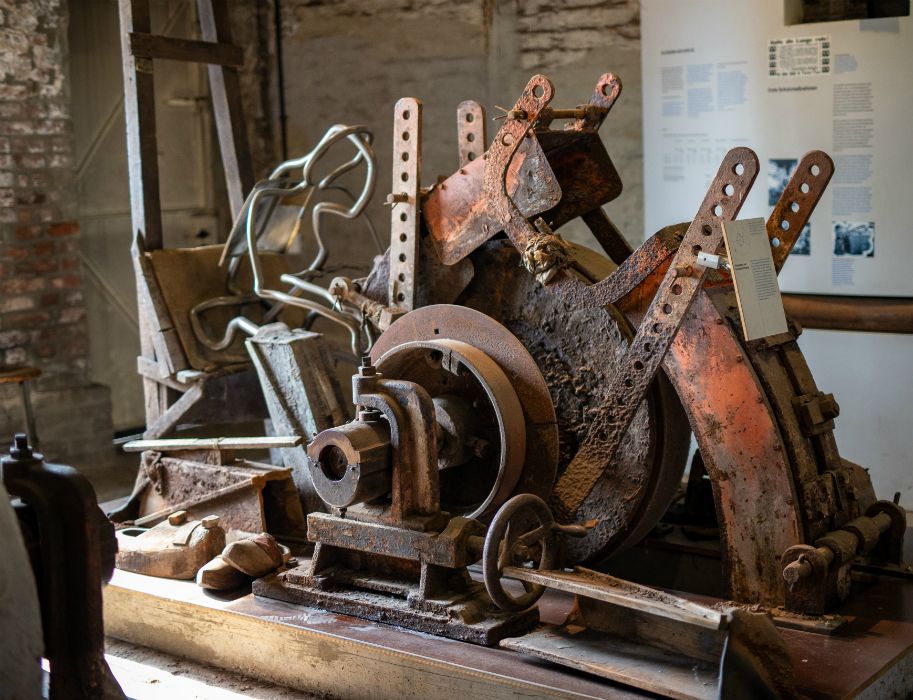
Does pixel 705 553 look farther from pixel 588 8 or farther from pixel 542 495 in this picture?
pixel 588 8

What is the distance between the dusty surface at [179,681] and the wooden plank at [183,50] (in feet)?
8.18

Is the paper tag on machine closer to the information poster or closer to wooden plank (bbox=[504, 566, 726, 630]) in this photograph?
wooden plank (bbox=[504, 566, 726, 630])

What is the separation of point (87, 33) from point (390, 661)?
4588 mm

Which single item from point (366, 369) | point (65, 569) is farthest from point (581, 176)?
point (65, 569)

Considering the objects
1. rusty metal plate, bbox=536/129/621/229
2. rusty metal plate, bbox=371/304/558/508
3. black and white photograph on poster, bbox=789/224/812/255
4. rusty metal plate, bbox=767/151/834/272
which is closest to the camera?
rusty metal plate, bbox=767/151/834/272

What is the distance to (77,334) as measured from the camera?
6.27 m

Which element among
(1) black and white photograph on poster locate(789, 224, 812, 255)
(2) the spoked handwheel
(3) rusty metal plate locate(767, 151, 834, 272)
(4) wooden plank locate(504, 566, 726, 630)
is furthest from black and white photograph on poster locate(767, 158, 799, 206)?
(4) wooden plank locate(504, 566, 726, 630)

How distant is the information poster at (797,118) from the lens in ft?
16.2

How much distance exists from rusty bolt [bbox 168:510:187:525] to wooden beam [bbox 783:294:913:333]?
8.21 ft

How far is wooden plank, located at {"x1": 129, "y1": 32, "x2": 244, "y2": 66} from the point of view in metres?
4.97

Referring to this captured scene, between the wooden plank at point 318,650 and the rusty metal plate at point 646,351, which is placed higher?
the rusty metal plate at point 646,351

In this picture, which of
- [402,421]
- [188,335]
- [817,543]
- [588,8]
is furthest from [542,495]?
[588,8]

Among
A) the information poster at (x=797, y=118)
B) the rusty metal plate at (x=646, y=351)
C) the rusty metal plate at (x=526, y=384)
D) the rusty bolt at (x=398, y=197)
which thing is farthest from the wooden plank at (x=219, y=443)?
the information poster at (x=797, y=118)

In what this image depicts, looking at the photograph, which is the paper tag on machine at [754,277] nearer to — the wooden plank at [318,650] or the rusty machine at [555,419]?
the rusty machine at [555,419]
